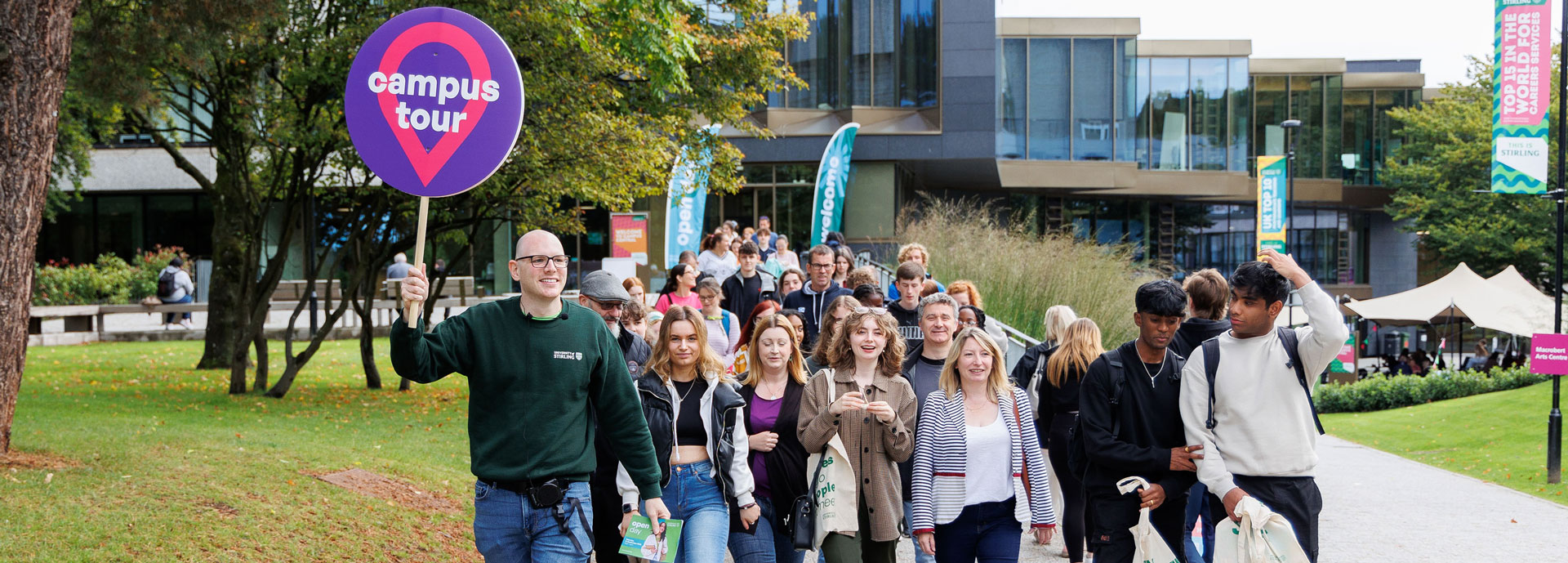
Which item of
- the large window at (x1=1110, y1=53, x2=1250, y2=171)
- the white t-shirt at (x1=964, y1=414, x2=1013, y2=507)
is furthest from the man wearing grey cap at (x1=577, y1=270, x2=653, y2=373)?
the large window at (x1=1110, y1=53, x2=1250, y2=171)

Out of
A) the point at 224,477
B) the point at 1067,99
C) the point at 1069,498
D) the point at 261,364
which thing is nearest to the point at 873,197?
the point at 1067,99

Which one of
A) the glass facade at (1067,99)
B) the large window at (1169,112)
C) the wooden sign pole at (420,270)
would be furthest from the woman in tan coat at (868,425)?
the large window at (1169,112)

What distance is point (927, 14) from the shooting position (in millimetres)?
34875

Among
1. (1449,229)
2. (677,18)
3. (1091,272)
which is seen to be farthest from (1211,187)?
(677,18)

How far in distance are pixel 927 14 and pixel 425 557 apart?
29714 mm

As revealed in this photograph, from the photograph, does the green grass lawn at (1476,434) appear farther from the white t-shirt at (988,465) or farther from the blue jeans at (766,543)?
the blue jeans at (766,543)

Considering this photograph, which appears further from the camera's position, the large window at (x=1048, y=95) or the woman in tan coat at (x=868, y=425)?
the large window at (x=1048, y=95)

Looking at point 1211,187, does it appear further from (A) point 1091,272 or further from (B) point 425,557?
(B) point 425,557

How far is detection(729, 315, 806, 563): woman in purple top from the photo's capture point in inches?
221

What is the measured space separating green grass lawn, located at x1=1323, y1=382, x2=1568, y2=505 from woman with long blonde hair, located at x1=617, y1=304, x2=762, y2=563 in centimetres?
1008

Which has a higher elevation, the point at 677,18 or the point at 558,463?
the point at 677,18

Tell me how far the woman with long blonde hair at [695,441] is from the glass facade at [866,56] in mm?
30160

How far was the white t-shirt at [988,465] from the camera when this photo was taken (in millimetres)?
5363

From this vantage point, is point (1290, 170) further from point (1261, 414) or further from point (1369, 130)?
point (1261, 414)
